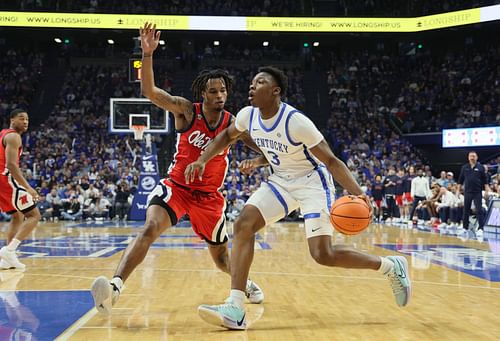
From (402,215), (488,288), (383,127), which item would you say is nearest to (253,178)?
(402,215)

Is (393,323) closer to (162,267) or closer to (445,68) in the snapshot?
(162,267)

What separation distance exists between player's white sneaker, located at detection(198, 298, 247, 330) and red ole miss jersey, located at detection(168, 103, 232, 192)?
4.14 ft

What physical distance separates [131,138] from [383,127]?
11.6 metres

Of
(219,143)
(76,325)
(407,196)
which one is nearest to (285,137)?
(219,143)

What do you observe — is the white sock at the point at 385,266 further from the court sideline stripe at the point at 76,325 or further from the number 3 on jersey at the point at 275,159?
the court sideline stripe at the point at 76,325

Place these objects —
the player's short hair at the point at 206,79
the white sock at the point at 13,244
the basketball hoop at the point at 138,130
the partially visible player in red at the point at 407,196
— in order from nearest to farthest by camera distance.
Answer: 1. the player's short hair at the point at 206,79
2. the white sock at the point at 13,244
3. the basketball hoop at the point at 138,130
4. the partially visible player in red at the point at 407,196

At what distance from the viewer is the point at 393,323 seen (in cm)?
407

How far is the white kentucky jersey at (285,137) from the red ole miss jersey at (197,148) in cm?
44

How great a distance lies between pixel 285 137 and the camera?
420 centimetres

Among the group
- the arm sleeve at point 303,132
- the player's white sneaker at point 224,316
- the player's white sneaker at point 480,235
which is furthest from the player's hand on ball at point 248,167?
the player's white sneaker at point 480,235

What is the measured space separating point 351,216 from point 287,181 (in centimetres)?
58

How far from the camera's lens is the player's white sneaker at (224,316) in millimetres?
3783

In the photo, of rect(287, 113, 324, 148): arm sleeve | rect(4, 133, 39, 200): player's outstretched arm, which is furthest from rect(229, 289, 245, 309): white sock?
rect(4, 133, 39, 200): player's outstretched arm

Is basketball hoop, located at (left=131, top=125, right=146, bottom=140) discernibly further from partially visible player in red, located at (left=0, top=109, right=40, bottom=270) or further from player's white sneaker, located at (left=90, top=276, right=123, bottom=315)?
player's white sneaker, located at (left=90, top=276, right=123, bottom=315)
